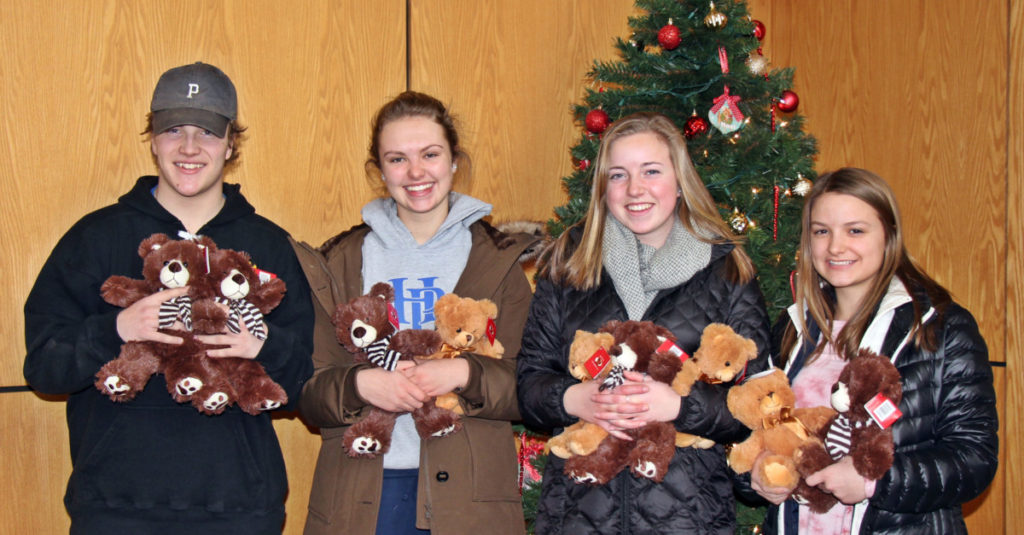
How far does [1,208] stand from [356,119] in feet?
4.65

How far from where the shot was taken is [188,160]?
2348 millimetres

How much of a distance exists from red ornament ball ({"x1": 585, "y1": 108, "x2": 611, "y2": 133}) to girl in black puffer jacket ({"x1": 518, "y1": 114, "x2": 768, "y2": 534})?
2.27ft

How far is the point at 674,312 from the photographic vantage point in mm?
2197

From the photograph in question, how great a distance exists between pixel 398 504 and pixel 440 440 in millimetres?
232

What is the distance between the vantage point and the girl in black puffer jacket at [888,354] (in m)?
1.96

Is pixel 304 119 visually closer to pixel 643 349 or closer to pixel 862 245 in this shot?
pixel 643 349

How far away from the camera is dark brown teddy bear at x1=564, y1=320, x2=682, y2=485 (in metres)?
2.01

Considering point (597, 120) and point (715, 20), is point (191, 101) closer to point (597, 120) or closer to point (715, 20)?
point (597, 120)

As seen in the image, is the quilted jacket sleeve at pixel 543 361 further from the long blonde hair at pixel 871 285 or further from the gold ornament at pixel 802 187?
the gold ornament at pixel 802 187

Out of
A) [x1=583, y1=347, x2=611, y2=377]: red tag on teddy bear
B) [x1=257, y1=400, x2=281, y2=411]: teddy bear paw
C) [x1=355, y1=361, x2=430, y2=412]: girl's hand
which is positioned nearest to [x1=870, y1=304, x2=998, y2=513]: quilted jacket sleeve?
[x1=583, y1=347, x2=611, y2=377]: red tag on teddy bear

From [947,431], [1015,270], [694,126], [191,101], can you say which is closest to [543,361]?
[947,431]

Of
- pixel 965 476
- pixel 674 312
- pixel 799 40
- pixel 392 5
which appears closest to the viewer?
pixel 965 476

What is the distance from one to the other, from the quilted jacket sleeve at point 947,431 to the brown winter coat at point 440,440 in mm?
1065

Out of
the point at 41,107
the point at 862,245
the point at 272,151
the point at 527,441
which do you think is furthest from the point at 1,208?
the point at 862,245
